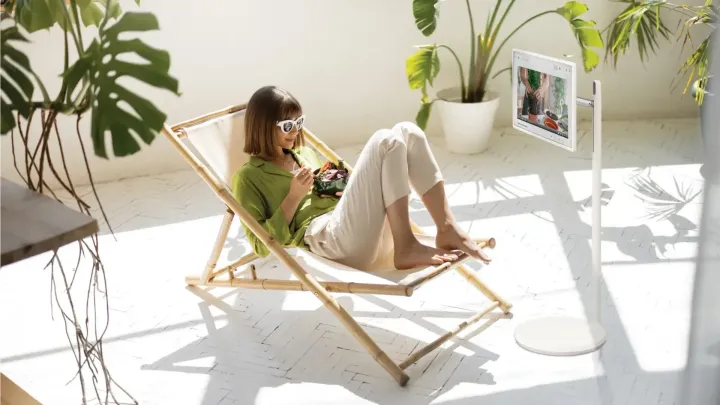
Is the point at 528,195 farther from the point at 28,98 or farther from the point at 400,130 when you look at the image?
the point at 28,98

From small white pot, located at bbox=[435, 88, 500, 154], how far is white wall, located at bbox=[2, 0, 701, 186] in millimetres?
381

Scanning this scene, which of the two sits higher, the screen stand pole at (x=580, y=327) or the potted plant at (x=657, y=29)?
the potted plant at (x=657, y=29)

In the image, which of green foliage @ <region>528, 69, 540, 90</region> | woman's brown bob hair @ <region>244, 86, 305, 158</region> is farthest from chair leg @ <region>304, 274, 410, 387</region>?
green foliage @ <region>528, 69, 540, 90</region>

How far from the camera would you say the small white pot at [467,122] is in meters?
5.01

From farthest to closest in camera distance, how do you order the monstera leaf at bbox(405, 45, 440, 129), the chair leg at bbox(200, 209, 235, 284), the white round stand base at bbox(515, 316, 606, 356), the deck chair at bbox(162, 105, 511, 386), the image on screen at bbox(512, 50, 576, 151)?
the monstera leaf at bbox(405, 45, 440, 129) → the chair leg at bbox(200, 209, 235, 284) → the white round stand base at bbox(515, 316, 606, 356) → the deck chair at bbox(162, 105, 511, 386) → the image on screen at bbox(512, 50, 576, 151)

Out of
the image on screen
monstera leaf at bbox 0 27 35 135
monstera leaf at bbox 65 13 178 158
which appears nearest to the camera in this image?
monstera leaf at bbox 65 13 178 158

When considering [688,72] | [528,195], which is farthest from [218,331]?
[688,72]

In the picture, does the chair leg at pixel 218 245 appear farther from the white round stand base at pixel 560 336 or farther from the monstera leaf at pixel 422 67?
the monstera leaf at pixel 422 67

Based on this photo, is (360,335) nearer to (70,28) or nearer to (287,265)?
(287,265)

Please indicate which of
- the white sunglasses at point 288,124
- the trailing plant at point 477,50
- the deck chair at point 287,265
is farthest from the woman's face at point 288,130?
the trailing plant at point 477,50

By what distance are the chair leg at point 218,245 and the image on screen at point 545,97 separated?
1.21m

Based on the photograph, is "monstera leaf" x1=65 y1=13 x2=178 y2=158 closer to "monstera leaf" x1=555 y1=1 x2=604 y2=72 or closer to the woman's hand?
the woman's hand

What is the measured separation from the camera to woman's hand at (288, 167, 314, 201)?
3189 millimetres

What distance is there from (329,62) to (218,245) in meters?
2.02
